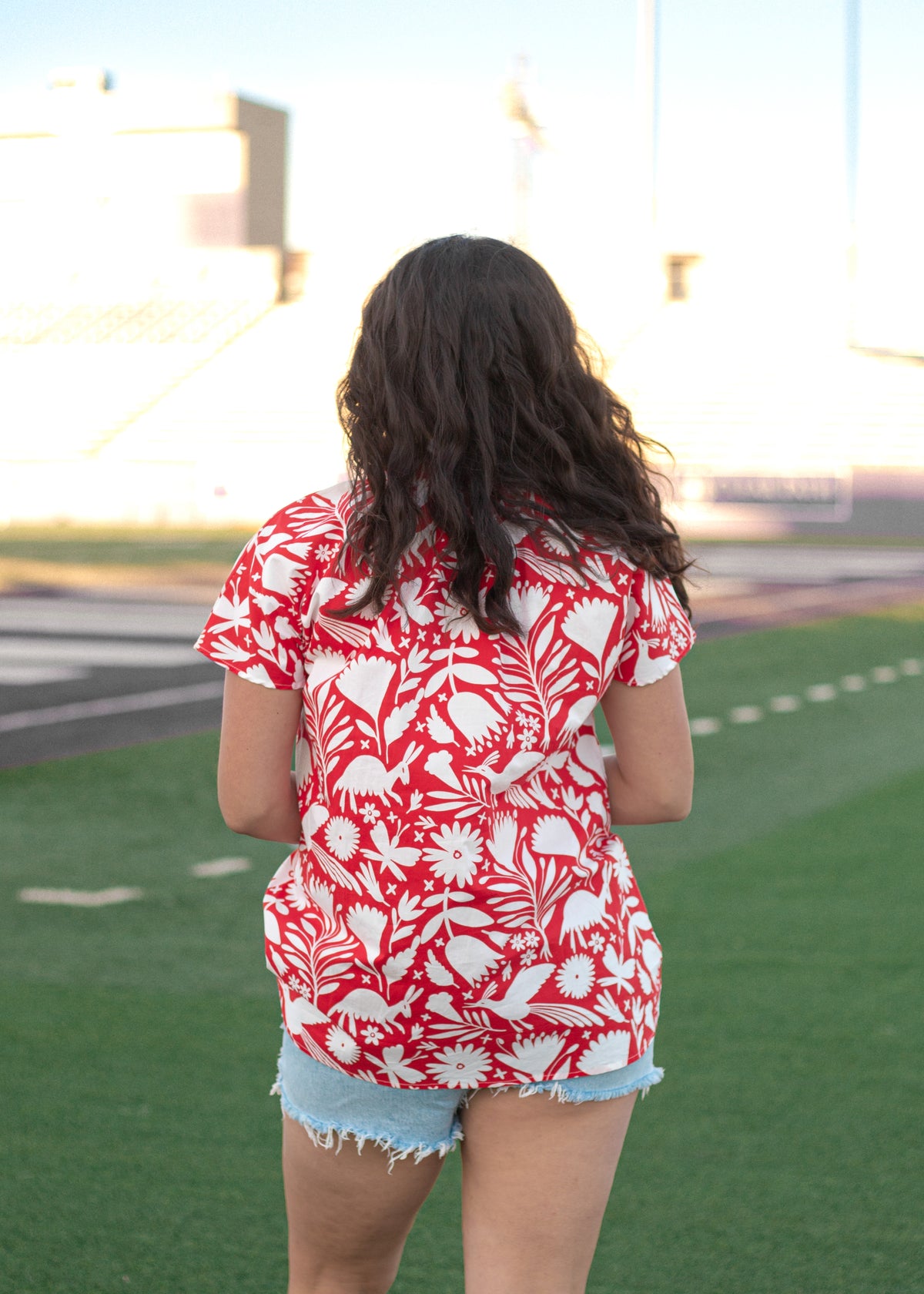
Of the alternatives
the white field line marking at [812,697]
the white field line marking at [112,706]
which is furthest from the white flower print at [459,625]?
the white field line marking at [112,706]

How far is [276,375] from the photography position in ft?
140

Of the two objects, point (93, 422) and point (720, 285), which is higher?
point (720, 285)

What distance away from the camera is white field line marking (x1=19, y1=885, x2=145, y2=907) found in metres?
5.42

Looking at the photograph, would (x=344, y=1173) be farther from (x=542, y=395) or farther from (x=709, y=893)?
(x=709, y=893)

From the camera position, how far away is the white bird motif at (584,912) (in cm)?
162

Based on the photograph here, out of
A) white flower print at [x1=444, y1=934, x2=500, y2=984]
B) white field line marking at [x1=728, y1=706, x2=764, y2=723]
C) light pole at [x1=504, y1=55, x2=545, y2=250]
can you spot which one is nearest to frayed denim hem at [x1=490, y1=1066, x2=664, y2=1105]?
white flower print at [x1=444, y1=934, x2=500, y2=984]

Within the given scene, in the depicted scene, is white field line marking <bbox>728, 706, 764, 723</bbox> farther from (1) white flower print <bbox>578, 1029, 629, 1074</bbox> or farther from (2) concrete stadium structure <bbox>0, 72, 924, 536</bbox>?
(2) concrete stadium structure <bbox>0, 72, 924, 536</bbox>

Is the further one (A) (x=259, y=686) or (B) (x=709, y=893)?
(B) (x=709, y=893)

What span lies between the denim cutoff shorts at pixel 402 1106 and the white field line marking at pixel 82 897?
3.86 m

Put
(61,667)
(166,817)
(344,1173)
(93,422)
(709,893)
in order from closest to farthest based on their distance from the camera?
1. (344,1173)
2. (709,893)
3. (166,817)
4. (61,667)
5. (93,422)

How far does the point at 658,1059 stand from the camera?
3.95m

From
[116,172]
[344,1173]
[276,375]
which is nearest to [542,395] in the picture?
[344,1173]

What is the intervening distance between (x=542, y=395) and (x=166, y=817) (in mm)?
5477

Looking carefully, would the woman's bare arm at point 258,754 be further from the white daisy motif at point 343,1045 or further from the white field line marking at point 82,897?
the white field line marking at point 82,897
